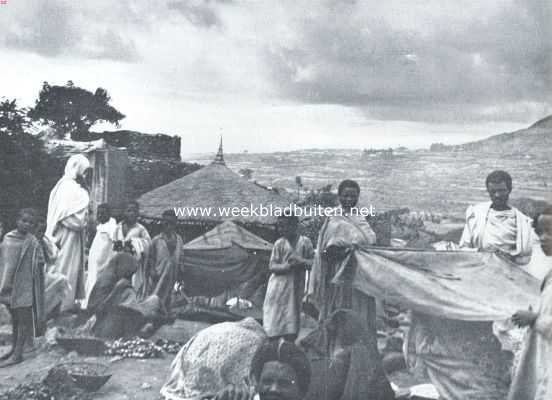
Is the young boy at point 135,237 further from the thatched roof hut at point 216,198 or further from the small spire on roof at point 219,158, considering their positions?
the small spire on roof at point 219,158

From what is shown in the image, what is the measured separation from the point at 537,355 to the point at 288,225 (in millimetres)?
2358

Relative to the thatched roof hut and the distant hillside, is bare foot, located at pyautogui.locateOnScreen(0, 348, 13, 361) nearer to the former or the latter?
the thatched roof hut

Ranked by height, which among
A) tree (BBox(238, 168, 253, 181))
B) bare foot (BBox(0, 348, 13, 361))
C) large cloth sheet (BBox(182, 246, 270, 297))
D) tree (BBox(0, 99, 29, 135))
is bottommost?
bare foot (BBox(0, 348, 13, 361))

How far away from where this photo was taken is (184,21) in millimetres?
5738

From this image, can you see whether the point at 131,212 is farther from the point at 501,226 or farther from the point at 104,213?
the point at 501,226

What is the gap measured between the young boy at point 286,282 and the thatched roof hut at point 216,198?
3.81 feet

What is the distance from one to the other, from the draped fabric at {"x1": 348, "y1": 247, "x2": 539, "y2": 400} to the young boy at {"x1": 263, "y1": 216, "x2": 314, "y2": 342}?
0.71 metres

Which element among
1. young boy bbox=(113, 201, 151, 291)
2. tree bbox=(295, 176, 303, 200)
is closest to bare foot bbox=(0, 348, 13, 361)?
young boy bbox=(113, 201, 151, 291)

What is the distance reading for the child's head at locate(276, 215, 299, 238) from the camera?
4.89 meters

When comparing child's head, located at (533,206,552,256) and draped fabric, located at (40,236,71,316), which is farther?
draped fabric, located at (40,236,71,316)

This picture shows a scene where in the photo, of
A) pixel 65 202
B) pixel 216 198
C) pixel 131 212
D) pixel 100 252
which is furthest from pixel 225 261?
pixel 65 202

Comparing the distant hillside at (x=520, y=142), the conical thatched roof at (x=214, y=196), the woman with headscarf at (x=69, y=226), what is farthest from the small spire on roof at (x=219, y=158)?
the distant hillside at (x=520, y=142)

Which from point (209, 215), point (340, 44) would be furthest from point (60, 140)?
point (340, 44)

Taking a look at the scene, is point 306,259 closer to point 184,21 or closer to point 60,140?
point 184,21
